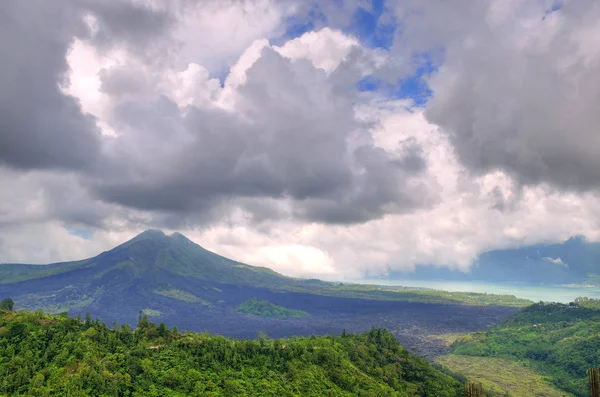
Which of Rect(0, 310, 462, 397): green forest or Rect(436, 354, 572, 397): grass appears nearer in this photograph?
Rect(0, 310, 462, 397): green forest

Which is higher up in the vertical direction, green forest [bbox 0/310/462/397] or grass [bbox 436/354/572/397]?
green forest [bbox 0/310/462/397]

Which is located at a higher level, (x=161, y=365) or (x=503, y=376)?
(x=161, y=365)

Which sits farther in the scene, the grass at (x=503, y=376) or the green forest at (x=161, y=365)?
the grass at (x=503, y=376)

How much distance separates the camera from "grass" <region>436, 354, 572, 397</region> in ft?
452

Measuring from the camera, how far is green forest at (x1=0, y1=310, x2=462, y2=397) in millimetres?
58281

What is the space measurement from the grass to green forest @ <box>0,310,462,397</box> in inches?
2521

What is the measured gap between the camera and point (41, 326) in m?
70.1

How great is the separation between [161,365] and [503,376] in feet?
465

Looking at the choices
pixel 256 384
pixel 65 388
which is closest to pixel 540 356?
pixel 256 384

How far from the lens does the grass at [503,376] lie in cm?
13775

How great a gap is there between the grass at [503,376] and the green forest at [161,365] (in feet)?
210

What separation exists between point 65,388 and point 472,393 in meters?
50.2

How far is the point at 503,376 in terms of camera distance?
158 meters

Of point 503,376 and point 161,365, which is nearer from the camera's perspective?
point 161,365
